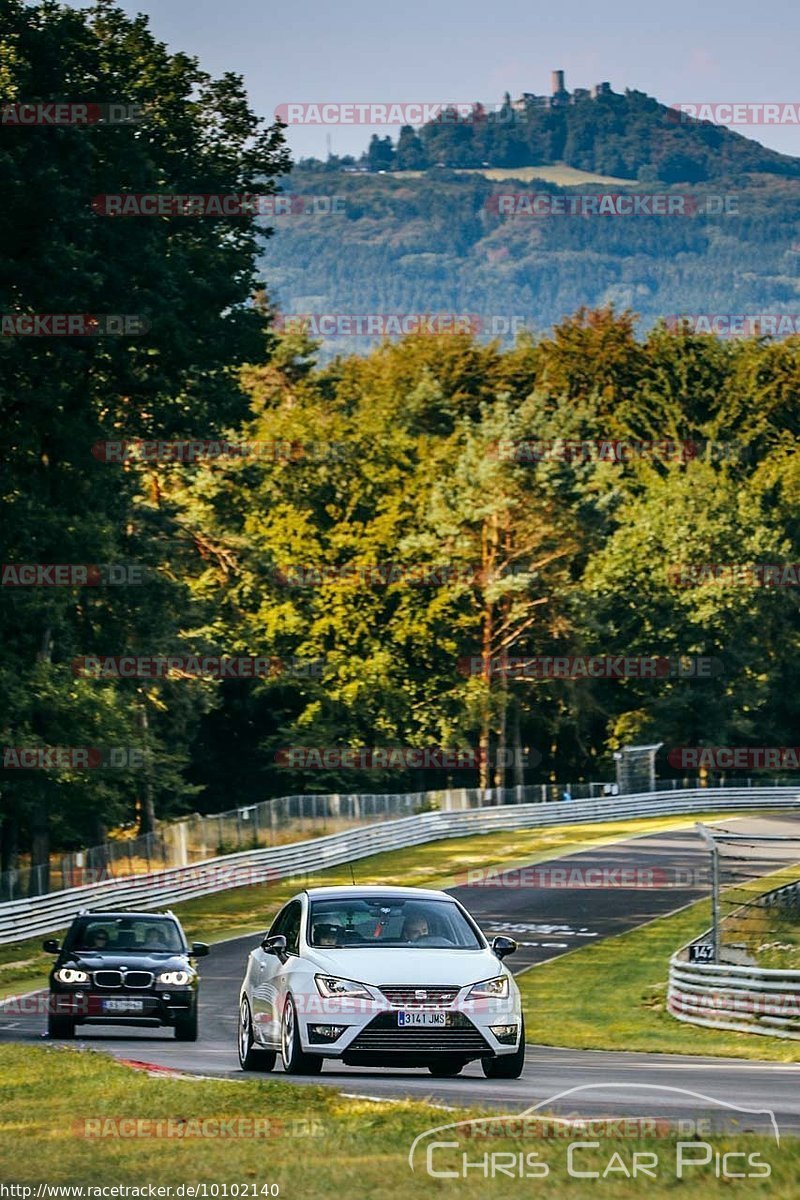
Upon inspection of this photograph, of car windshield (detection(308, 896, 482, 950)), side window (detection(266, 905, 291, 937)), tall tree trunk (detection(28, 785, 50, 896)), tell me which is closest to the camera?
car windshield (detection(308, 896, 482, 950))

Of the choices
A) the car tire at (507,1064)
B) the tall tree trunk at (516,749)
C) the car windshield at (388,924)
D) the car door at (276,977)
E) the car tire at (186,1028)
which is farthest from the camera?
the tall tree trunk at (516,749)

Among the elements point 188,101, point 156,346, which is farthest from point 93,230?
point 188,101

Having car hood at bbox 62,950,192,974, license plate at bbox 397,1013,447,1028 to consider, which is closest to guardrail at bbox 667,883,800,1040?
car hood at bbox 62,950,192,974

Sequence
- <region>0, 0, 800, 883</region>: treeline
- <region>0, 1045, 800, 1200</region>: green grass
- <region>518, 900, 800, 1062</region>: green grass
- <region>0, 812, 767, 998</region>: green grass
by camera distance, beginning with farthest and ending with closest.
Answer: <region>0, 0, 800, 883</region>: treeline < <region>0, 812, 767, 998</region>: green grass < <region>518, 900, 800, 1062</region>: green grass < <region>0, 1045, 800, 1200</region>: green grass

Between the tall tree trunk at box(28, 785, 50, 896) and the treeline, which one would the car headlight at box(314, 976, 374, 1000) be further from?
the tall tree trunk at box(28, 785, 50, 896)

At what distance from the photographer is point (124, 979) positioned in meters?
22.5

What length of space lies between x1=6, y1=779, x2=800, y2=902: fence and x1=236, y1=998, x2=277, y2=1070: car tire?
25340 mm

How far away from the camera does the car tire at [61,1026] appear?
74.9 feet

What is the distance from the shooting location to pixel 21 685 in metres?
47.2

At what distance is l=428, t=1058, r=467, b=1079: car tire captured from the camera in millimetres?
15625

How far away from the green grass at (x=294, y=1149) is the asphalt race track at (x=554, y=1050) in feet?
3.29

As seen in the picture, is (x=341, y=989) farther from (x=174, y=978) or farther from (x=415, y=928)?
(x=174, y=978)

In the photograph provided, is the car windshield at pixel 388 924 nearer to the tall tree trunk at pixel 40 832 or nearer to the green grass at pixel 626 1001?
the green grass at pixel 626 1001

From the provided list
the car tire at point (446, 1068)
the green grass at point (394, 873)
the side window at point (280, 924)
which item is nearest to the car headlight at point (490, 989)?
the car tire at point (446, 1068)
